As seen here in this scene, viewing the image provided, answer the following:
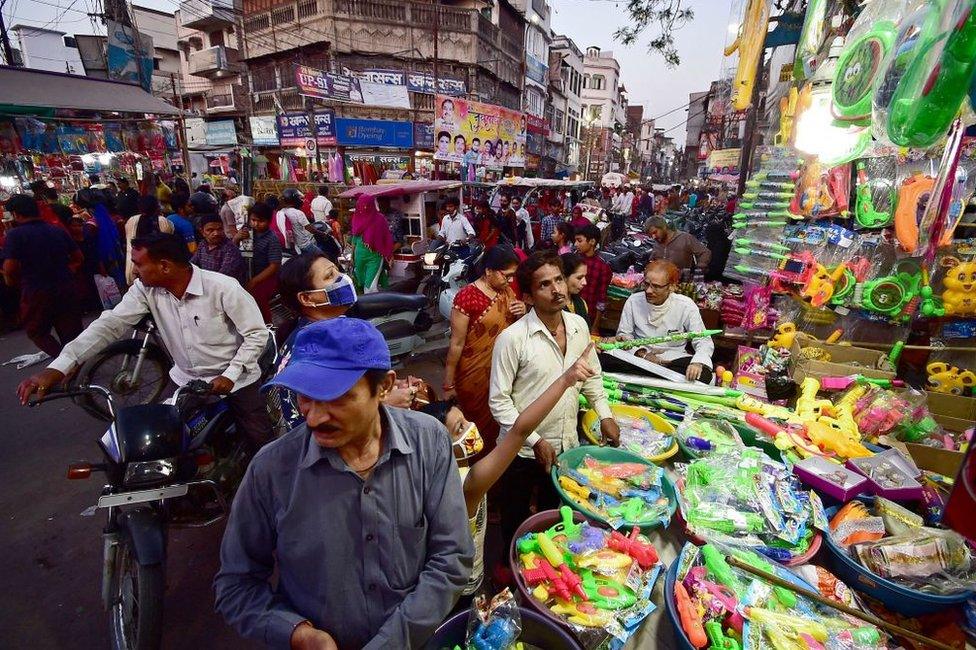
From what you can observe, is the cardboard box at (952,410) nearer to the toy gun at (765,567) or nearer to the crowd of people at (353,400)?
the crowd of people at (353,400)

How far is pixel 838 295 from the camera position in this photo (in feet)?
13.5

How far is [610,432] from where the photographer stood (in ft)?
8.31

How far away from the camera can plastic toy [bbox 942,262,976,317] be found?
3.45 metres

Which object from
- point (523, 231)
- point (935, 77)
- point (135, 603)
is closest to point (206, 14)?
point (523, 231)

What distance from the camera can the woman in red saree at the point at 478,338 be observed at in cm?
340

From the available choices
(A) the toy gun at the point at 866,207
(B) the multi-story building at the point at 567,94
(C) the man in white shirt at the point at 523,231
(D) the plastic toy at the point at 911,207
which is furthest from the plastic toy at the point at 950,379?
(B) the multi-story building at the point at 567,94

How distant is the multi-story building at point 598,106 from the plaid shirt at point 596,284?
49.2 m

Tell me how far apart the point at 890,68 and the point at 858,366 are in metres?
2.21

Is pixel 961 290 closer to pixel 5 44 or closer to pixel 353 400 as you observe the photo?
pixel 353 400

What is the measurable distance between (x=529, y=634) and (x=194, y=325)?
9.01ft

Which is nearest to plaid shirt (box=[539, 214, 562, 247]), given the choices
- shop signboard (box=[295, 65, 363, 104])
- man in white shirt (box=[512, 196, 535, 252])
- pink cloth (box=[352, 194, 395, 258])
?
man in white shirt (box=[512, 196, 535, 252])

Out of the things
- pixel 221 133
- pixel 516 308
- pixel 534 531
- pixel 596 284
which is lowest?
pixel 534 531

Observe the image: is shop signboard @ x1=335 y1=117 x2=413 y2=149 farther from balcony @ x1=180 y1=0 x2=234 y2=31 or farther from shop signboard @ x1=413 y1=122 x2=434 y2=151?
balcony @ x1=180 y1=0 x2=234 y2=31

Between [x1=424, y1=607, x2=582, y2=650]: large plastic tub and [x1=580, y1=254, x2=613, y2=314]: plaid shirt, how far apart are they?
14.4 ft
